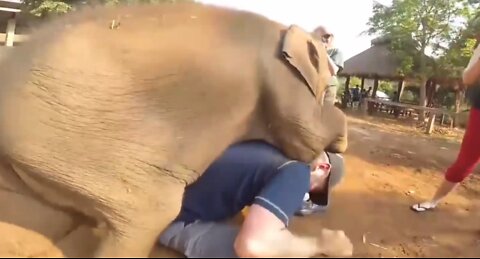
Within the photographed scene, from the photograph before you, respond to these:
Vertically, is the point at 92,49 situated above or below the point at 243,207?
above

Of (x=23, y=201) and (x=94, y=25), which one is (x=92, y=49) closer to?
(x=94, y=25)

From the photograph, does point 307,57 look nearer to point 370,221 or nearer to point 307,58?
point 307,58

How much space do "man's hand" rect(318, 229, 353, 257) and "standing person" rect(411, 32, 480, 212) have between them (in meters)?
1.35

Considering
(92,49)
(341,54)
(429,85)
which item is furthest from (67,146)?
(429,85)

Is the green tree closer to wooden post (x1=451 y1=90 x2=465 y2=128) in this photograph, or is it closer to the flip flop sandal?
wooden post (x1=451 y1=90 x2=465 y2=128)

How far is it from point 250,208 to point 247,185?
4.3 inches

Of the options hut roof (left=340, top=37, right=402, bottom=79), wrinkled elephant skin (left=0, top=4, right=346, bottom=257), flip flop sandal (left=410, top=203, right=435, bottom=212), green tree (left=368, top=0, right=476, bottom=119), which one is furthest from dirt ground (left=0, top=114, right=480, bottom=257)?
hut roof (left=340, top=37, right=402, bottom=79)

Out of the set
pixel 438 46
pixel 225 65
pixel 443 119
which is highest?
pixel 438 46

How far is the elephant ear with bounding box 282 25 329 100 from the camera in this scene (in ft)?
5.63

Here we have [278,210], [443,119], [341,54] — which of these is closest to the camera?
[278,210]

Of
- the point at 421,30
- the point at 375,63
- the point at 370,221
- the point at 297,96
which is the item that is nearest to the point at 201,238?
the point at 297,96

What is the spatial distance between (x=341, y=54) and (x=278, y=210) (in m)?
2.24

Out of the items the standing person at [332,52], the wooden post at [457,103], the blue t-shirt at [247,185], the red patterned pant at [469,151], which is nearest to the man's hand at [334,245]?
the blue t-shirt at [247,185]

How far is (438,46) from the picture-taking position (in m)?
14.5
